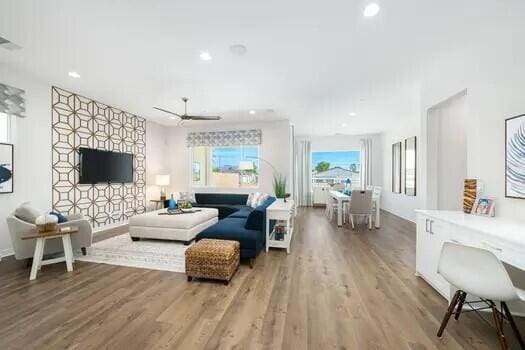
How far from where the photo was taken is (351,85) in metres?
3.87

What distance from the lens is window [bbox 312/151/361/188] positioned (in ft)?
28.8

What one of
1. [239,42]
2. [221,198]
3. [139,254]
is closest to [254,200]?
[221,198]

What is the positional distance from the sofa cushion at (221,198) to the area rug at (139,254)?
2106mm

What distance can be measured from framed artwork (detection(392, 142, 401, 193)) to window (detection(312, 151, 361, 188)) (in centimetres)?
175

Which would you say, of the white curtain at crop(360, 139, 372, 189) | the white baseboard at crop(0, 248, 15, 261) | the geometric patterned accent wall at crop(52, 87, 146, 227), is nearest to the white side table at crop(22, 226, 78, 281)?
the white baseboard at crop(0, 248, 15, 261)

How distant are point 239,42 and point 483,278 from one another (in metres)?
3.01

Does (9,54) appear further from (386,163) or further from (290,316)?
(386,163)

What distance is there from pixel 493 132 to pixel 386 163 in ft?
18.4

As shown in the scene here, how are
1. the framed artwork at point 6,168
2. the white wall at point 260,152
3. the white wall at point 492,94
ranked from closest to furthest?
the white wall at point 492,94, the framed artwork at point 6,168, the white wall at point 260,152

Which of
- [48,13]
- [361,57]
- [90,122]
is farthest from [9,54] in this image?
[361,57]

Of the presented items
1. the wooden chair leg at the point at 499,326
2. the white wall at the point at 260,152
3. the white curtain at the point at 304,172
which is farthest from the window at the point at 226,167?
the wooden chair leg at the point at 499,326

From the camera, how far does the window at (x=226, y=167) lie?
6492 mm

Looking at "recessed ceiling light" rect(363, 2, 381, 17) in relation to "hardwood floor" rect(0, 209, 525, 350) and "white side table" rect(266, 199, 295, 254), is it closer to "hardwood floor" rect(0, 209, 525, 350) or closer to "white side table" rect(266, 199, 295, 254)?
"white side table" rect(266, 199, 295, 254)

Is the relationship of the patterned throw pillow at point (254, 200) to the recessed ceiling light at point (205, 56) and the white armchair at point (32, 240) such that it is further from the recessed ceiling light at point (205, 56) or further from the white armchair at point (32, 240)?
the recessed ceiling light at point (205, 56)
